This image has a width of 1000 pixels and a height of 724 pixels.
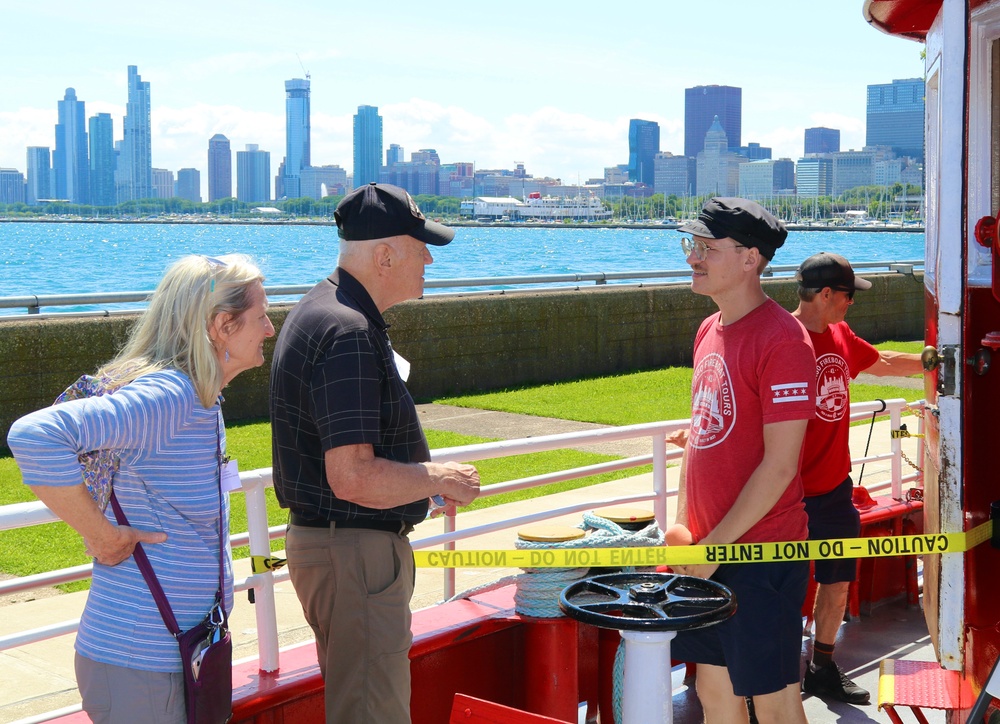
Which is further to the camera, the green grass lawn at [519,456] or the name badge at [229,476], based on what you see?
the green grass lawn at [519,456]

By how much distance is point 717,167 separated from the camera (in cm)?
16650

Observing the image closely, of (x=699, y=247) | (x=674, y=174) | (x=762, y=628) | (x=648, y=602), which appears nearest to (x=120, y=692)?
(x=648, y=602)

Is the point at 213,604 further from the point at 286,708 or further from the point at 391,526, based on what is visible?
the point at 286,708

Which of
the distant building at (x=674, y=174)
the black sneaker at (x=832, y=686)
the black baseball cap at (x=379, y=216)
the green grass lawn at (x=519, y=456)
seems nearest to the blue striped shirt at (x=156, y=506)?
the black baseball cap at (x=379, y=216)

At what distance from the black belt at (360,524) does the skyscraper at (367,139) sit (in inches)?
5234

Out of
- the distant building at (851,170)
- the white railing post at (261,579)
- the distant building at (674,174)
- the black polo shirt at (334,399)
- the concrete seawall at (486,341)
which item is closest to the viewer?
the black polo shirt at (334,399)

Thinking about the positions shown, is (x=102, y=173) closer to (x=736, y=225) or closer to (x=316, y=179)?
(x=316, y=179)

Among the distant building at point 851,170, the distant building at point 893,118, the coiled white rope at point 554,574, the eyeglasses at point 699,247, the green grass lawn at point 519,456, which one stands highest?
the distant building at point 851,170

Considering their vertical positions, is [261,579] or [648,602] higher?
[648,602]

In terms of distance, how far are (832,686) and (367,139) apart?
138247 mm

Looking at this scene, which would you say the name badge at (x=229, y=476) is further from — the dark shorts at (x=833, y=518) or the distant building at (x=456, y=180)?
the distant building at (x=456, y=180)

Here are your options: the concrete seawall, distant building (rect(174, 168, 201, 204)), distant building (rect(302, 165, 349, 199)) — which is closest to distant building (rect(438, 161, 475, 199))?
Answer: distant building (rect(302, 165, 349, 199))

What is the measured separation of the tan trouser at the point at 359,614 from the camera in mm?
3137

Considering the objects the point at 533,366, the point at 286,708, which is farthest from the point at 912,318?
the point at 286,708
